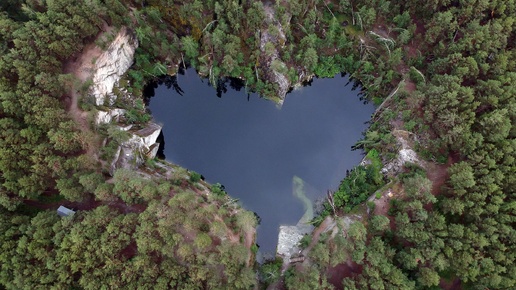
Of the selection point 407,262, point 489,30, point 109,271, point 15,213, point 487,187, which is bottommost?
point 109,271

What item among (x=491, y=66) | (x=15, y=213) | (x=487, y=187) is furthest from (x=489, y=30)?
(x=15, y=213)

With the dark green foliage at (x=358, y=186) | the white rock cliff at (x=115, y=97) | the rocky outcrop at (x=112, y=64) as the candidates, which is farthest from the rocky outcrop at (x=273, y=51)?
the rocky outcrop at (x=112, y=64)

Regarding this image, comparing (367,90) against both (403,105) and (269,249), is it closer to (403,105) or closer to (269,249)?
(403,105)

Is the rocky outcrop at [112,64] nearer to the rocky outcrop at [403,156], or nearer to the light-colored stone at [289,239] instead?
the light-colored stone at [289,239]

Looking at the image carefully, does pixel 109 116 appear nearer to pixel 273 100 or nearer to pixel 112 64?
pixel 112 64

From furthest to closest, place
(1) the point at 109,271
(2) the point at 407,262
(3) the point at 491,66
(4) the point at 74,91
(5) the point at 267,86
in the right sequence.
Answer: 1. (5) the point at 267,86
2. (3) the point at 491,66
3. (4) the point at 74,91
4. (2) the point at 407,262
5. (1) the point at 109,271

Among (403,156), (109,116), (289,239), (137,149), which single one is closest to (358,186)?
(403,156)
